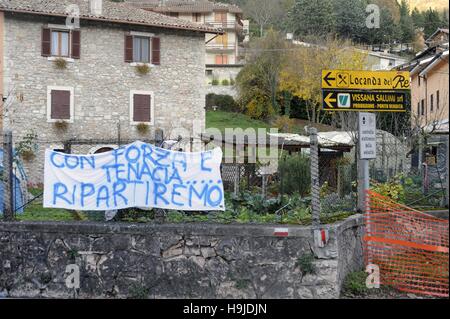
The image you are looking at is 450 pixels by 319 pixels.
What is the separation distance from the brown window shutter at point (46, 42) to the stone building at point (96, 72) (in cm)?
5

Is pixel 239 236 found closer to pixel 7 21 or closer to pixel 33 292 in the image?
pixel 33 292

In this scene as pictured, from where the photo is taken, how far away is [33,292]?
8.43 meters

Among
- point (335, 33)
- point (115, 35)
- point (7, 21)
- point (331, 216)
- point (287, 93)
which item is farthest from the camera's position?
point (287, 93)

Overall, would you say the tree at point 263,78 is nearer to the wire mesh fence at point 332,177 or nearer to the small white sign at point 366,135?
the wire mesh fence at point 332,177

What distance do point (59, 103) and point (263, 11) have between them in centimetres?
4014

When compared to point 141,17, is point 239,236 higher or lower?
lower

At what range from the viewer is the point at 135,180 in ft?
29.1

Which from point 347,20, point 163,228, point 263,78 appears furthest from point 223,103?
point 163,228

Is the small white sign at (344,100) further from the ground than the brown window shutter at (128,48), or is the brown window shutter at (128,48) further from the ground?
the brown window shutter at (128,48)

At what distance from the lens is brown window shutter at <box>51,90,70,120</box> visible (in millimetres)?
28500

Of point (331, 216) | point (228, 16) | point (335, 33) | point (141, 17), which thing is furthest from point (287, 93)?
point (331, 216)

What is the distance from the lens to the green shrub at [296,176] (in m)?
16.8

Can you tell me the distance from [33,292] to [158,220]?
208 centimetres

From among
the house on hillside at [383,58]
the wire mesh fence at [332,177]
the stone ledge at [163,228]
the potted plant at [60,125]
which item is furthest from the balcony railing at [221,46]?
the stone ledge at [163,228]
